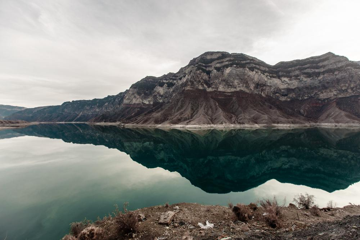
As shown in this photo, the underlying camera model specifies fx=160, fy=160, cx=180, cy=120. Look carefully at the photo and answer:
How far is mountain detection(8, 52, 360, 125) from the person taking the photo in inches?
4564

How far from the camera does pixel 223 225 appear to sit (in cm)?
859

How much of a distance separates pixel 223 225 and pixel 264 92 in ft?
515

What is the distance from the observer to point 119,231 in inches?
316

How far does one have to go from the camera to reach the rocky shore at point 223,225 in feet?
22.5

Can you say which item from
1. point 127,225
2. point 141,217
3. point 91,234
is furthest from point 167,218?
point 91,234

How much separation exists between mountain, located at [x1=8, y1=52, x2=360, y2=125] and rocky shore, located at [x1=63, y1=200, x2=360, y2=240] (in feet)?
326

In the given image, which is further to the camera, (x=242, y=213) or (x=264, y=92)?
(x=264, y=92)

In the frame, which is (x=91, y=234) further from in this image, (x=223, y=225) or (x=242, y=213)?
(x=242, y=213)

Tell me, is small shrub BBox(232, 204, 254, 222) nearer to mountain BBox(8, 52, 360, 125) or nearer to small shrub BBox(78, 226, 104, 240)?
small shrub BBox(78, 226, 104, 240)

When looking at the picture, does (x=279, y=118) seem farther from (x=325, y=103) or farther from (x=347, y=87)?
(x=347, y=87)

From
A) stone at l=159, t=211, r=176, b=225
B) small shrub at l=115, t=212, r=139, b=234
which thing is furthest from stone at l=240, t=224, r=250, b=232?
small shrub at l=115, t=212, r=139, b=234

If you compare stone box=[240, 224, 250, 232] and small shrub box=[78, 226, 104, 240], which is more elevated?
small shrub box=[78, 226, 104, 240]

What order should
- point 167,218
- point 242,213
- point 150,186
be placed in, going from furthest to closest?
1. point 150,186
2. point 242,213
3. point 167,218

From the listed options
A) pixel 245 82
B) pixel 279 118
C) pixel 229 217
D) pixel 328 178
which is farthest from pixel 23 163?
pixel 245 82
